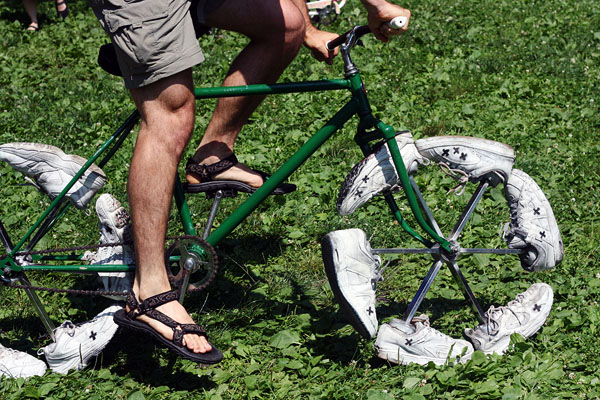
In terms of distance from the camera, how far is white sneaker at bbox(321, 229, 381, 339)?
139 inches

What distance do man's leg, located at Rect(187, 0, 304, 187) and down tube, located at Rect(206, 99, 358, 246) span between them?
21 centimetres

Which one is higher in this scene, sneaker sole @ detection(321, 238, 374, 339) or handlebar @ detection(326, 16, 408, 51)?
handlebar @ detection(326, 16, 408, 51)

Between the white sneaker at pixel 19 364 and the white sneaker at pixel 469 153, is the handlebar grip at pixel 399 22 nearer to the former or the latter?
the white sneaker at pixel 469 153

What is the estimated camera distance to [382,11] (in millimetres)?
3389

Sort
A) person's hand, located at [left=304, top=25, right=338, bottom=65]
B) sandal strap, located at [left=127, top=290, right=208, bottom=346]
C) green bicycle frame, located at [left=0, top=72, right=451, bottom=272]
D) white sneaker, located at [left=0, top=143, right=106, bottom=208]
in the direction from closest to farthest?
1. sandal strap, located at [left=127, top=290, right=208, bottom=346]
2. green bicycle frame, located at [left=0, top=72, right=451, bottom=272]
3. white sneaker, located at [left=0, top=143, right=106, bottom=208]
4. person's hand, located at [left=304, top=25, right=338, bottom=65]

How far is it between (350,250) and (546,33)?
4742 millimetres

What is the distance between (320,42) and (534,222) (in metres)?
1.27

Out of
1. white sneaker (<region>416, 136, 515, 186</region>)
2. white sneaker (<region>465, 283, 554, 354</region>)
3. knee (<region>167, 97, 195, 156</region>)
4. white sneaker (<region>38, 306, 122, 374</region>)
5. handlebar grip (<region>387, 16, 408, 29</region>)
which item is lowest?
white sneaker (<region>38, 306, 122, 374</region>)

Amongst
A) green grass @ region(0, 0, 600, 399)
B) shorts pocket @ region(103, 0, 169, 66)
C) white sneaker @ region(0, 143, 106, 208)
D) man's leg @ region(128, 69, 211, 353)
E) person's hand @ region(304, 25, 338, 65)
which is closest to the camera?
shorts pocket @ region(103, 0, 169, 66)

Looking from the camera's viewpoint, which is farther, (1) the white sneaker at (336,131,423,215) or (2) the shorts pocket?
(1) the white sneaker at (336,131,423,215)

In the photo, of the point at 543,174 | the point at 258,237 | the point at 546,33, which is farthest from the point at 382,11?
the point at 546,33

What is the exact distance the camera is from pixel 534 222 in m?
3.75

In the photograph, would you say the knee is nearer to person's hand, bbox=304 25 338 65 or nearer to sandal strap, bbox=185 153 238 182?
sandal strap, bbox=185 153 238 182

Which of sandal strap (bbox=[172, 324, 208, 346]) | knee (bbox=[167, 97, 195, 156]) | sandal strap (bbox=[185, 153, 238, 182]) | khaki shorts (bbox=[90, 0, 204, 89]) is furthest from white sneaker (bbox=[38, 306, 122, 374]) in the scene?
khaki shorts (bbox=[90, 0, 204, 89])
